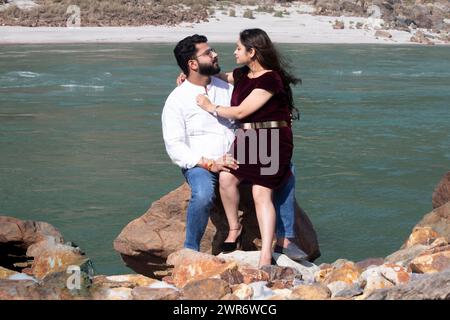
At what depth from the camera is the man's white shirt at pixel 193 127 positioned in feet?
19.8

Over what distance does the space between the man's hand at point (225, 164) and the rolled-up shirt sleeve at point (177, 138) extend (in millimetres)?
125

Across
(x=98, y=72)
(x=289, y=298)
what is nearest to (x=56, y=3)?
(x=98, y=72)

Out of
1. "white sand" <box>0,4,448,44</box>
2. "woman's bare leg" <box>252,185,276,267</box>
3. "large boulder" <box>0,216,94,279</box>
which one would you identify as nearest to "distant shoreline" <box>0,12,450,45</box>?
"white sand" <box>0,4,448,44</box>

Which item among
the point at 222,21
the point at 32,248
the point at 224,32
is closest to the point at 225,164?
the point at 32,248

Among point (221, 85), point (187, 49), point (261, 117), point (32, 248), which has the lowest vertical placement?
point (32, 248)

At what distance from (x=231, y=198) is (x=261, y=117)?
0.52m

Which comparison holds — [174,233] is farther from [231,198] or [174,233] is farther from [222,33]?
[222,33]

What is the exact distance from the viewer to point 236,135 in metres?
5.95

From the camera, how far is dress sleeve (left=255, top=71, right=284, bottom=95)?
19.1 ft

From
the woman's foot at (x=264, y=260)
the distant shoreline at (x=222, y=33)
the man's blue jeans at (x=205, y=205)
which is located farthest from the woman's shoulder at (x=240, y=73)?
the distant shoreline at (x=222, y=33)

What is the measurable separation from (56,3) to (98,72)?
1951cm

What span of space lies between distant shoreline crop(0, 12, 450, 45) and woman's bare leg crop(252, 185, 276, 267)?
2573 cm
